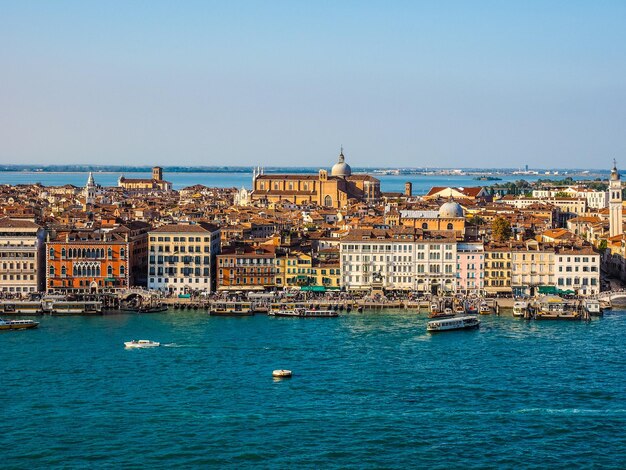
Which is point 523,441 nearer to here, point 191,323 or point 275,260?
point 191,323

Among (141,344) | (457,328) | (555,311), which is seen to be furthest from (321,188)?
(141,344)

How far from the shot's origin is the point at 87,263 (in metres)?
32.5

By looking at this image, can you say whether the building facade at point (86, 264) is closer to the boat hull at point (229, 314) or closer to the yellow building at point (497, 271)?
the boat hull at point (229, 314)

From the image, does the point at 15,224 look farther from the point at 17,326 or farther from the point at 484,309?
the point at 484,309

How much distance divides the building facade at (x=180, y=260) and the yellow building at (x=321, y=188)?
34.6 m

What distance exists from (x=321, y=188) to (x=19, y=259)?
38.1m

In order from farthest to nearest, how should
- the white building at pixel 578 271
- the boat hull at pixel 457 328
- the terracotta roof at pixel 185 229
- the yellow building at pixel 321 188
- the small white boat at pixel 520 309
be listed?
1. the yellow building at pixel 321 188
2. the terracotta roof at pixel 185 229
3. the white building at pixel 578 271
4. the small white boat at pixel 520 309
5. the boat hull at pixel 457 328

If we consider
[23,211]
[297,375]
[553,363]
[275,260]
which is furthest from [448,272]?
[23,211]

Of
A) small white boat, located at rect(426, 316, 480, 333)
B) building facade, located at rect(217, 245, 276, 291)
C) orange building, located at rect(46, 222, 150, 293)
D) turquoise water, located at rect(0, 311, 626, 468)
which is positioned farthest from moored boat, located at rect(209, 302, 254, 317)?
small white boat, located at rect(426, 316, 480, 333)

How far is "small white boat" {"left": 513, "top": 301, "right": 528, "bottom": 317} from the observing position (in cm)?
3020

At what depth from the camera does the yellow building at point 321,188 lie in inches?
2709

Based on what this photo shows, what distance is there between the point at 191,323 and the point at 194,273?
14.6 ft

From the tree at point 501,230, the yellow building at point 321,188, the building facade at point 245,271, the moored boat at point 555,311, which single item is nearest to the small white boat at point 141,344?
the building facade at point 245,271

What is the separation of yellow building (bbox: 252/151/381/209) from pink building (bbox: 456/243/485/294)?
1351 inches
